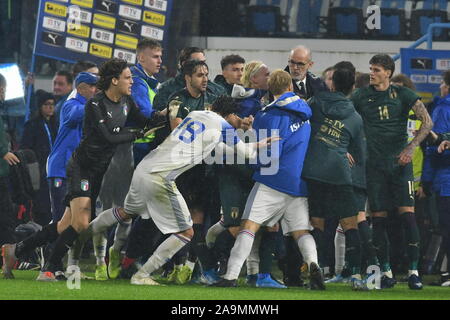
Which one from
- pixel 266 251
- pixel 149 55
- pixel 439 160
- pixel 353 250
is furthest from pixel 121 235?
pixel 439 160

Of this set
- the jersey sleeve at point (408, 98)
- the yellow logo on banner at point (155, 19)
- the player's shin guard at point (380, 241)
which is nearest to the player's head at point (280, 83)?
the jersey sleeve at point (408, 98)

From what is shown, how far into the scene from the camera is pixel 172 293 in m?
9.34

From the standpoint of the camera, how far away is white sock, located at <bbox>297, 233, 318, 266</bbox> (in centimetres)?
977

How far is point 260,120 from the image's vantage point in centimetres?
991

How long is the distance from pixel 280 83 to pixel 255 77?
769mm

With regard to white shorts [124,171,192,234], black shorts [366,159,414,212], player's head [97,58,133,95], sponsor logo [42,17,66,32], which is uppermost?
sponsor logo [42,17,66,32]

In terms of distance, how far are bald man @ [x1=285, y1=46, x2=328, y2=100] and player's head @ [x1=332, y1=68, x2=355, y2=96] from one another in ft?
1.32

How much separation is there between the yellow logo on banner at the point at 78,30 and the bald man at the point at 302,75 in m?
5.17

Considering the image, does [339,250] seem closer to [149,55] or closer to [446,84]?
[446,84]

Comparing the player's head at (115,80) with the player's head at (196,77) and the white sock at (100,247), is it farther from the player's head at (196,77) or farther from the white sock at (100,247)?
the white sock at (100,247)

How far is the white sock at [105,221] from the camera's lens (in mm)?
10406

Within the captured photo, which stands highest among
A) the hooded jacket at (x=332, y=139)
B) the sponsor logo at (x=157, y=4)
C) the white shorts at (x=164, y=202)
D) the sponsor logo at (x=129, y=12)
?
the sponsor logo at (x=157, y=4)

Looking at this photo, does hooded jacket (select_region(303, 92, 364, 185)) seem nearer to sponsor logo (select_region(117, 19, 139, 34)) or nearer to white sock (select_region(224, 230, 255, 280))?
white sock (select_region(224, 230, 255, 280))

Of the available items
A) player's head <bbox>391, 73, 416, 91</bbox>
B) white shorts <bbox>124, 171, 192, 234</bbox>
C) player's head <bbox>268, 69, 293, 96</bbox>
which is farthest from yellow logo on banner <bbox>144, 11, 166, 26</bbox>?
white shorts <bbox>124, 171, 192, 234</bbox>
